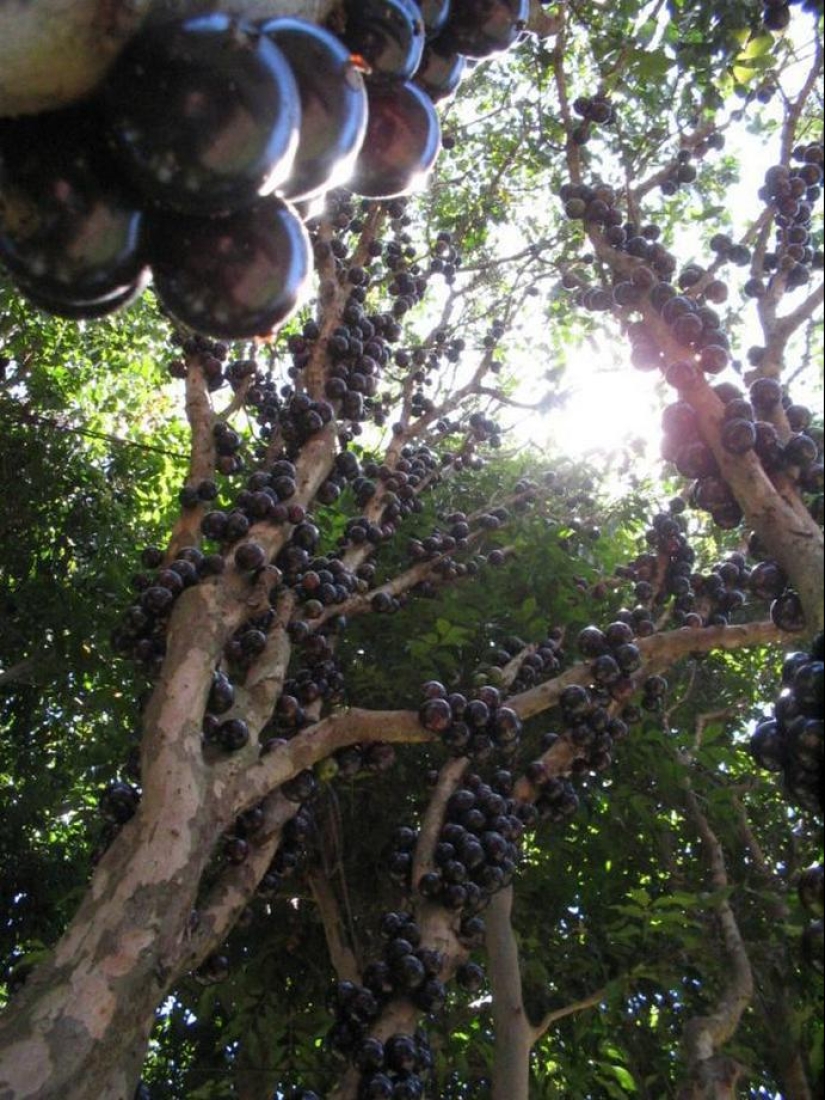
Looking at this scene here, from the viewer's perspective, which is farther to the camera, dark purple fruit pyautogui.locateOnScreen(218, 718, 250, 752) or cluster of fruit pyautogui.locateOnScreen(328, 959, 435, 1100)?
dark purple fruit pyautogui.locateOnScreen(218, 718, 250, 752)

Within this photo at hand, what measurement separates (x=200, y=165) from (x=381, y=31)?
0.44 metres

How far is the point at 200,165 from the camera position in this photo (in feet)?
3.01

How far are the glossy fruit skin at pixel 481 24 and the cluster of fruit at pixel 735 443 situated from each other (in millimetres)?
908

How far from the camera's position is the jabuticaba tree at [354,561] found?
1.06 metres

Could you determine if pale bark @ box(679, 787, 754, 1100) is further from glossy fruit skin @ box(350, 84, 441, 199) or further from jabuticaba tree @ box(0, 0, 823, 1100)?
glossy fruit skin @ box(350, 84, 441, 199)

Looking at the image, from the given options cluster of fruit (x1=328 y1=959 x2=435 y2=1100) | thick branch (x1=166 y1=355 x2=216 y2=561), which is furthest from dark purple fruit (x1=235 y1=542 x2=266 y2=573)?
cluster of fruit (x1=328 y1=959 x2=435 y2=1100)

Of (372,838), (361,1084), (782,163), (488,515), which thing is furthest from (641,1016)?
(782,163)

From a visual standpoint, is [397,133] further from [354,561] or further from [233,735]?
[354,561]

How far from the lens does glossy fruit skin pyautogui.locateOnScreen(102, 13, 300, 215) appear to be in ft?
2.96

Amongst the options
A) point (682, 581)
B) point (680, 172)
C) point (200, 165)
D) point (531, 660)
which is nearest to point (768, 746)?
point (200, 165)

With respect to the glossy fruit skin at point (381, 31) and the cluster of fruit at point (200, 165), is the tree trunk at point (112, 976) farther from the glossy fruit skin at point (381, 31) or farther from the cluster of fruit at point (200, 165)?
the glossy fruit skin at point (381, 31)

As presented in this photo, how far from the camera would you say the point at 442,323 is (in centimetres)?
572

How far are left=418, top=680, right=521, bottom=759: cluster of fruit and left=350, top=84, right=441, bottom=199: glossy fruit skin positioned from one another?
2026 millimetres

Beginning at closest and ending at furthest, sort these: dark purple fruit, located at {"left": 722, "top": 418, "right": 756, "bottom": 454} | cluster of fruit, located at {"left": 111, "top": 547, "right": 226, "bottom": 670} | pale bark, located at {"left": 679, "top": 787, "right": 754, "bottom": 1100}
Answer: dark purple fruit, located at {"left": 722, "top": 418, "right": 756, "bottom": 454} < pale bark, located at {"left": 679, "top": 787, "right": 754, "bottom": 1100} < cluster of fruit, located at {"left": 111, "top": 547, "right": 226, "bottom": 670}
